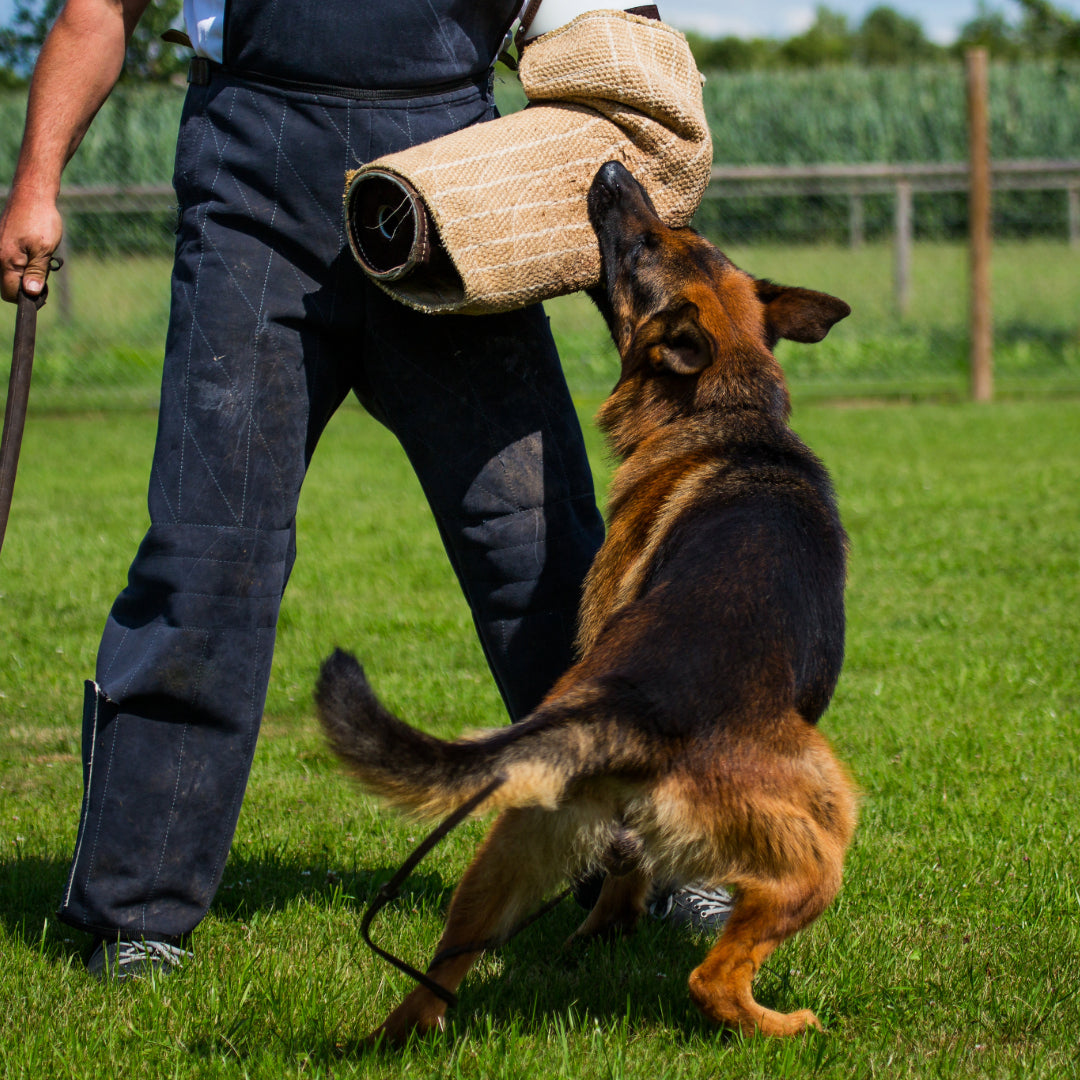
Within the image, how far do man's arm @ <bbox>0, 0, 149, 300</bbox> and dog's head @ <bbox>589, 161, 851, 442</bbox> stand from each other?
1157 millimetres

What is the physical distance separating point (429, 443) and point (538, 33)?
1026 millimetres

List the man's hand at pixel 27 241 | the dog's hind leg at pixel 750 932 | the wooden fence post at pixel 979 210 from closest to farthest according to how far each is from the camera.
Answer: the dog's hind leg at pixel 750 932 < the man's hand at pixel 27 241 < the wooden fence post at pixel 979 210

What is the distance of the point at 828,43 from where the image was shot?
76312 mm

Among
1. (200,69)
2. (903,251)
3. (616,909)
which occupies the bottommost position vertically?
(616,909)

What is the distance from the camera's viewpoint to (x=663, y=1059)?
2570 mm

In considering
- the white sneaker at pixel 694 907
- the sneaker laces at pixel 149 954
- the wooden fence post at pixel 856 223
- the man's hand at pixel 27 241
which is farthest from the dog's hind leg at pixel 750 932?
the wooden fence post at pixel 856 223

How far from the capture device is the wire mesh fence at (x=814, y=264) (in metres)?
A: 13.1

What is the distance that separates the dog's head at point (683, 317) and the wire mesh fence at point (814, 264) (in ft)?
31.7

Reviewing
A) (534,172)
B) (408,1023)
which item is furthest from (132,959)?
(534,172)

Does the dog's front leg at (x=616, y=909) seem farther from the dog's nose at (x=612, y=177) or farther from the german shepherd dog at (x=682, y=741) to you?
the dog's nose at (x=612, y=177)

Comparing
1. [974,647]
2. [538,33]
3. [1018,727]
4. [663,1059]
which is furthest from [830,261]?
[663,1059]

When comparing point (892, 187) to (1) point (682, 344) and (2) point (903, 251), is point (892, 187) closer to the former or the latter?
(2) point (903, 251)

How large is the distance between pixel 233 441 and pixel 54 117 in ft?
2.61

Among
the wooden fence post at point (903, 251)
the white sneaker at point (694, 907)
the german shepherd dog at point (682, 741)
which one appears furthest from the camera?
the wooden fence post at point (903, 251)
